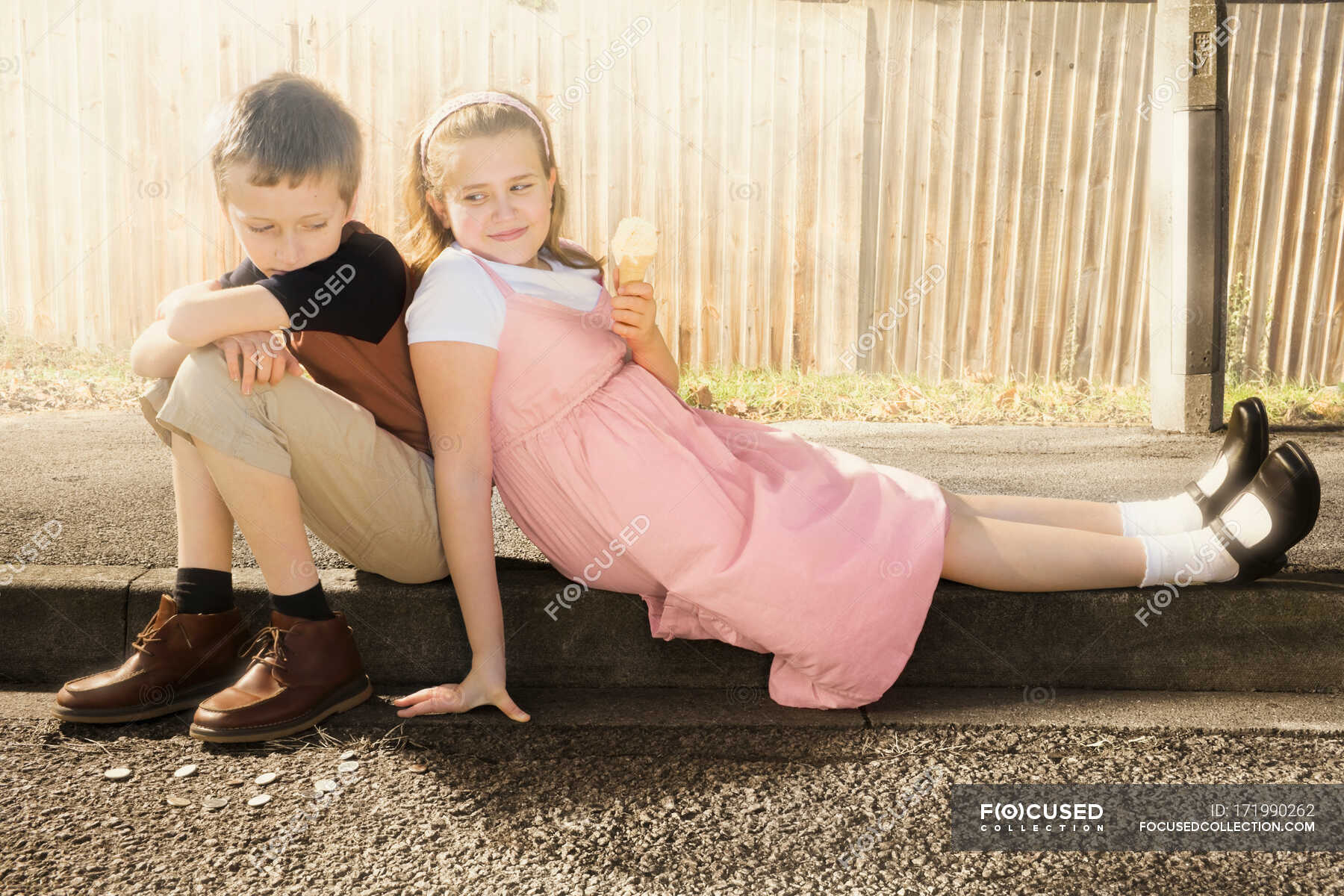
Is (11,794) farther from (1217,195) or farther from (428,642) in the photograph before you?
(1217,195)

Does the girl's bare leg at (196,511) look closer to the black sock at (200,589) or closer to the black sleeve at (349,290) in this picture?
the black sock at (200,589)

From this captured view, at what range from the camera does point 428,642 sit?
221 cm

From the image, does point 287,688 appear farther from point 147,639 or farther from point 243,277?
point 243,277

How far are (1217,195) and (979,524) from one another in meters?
3.23

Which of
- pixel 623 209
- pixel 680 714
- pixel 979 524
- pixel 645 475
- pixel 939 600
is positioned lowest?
pixel 680 714

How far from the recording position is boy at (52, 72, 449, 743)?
1.84 metres

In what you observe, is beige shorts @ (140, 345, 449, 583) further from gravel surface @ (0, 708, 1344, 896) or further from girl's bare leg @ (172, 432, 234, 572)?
gravel surface @ (0, 708, 1344, 896)

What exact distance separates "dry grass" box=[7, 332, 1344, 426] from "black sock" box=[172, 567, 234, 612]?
338cm

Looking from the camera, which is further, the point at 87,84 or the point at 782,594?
the point at 87,84

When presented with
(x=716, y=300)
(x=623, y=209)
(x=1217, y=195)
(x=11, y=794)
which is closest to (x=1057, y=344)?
(x=1217, y=195)

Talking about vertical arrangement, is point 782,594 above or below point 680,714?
above

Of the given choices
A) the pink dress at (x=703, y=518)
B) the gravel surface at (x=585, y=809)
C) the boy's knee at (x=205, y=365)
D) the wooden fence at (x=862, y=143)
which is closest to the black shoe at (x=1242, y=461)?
the gravel surface at (x=585, y=809)

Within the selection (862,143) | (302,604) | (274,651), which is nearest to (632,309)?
(302,604)

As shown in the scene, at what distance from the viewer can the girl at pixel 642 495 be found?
6.26 ft
